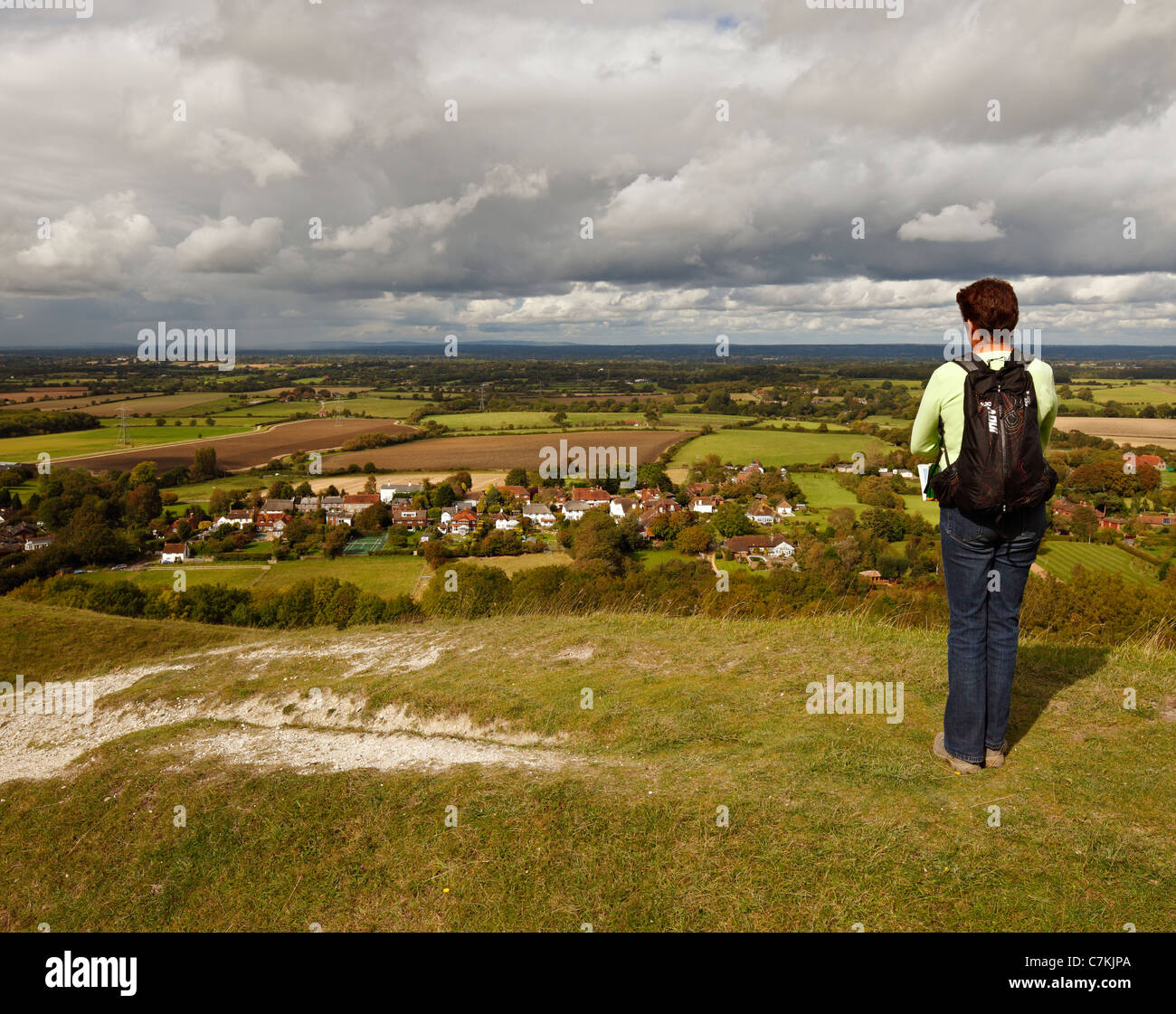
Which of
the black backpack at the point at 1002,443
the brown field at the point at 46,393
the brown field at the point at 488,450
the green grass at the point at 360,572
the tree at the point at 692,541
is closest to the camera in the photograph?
the black backpack at the point at 1002,443

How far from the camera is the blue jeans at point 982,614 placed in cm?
460

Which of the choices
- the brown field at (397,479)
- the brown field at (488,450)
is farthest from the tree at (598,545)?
the brown field at (488,450)

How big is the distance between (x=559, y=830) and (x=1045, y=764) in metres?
3.81

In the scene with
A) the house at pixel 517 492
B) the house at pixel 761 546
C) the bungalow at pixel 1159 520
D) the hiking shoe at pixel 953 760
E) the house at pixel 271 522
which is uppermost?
the hiking shoe at pixel 953 760

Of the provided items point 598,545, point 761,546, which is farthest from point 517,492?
point 761,546

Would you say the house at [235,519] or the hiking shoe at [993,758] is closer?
the hiking shoe at [993,758]

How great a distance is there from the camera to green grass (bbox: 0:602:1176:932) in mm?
4020

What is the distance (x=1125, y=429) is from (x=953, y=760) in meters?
83.2

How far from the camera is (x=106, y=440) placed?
7025 centimetres

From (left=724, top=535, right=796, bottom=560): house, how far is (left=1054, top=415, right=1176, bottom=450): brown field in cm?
3906

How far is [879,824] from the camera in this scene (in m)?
4.49

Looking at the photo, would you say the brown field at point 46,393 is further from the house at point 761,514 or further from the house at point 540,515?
the house at point 761,514

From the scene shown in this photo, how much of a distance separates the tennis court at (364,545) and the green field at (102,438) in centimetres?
3680

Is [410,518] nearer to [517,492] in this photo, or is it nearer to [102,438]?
[517,492]
